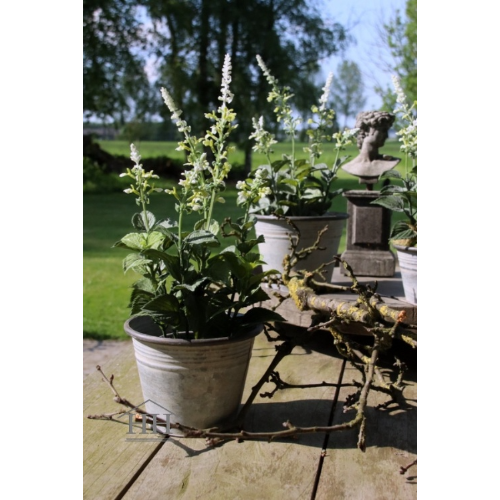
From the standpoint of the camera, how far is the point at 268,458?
1420 millimetres

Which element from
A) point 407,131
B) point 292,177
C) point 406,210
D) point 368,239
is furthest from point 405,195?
point 368,239

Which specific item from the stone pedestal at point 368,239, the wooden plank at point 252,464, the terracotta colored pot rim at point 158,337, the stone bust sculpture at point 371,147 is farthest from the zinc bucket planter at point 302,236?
the terracotta colored pot rim at point 158,337

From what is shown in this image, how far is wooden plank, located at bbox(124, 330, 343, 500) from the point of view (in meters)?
1.28

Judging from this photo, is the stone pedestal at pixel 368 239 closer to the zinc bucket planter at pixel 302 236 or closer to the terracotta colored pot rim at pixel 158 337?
the zinc bucket planter at pixel 302 236

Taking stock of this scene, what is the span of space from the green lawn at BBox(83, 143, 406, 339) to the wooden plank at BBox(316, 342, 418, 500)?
70 centimetres

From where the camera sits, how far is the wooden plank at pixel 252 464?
1278 mm

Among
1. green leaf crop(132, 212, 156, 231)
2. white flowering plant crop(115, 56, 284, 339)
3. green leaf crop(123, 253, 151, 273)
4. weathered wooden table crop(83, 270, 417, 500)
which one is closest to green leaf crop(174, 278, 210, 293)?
white flowering plant crop(115, 56, 284, 339)

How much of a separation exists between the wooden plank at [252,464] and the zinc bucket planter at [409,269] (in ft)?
1.70

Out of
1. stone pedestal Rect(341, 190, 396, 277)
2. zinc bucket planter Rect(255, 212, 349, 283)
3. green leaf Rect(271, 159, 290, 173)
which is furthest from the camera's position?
stone pedestal Rect(341, 190, 396, 277)

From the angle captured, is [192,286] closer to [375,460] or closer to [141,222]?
[141,222]

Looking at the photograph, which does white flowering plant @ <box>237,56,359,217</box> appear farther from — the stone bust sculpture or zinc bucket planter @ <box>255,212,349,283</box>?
the stone bust sculpture

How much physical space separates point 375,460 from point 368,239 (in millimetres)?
1545
